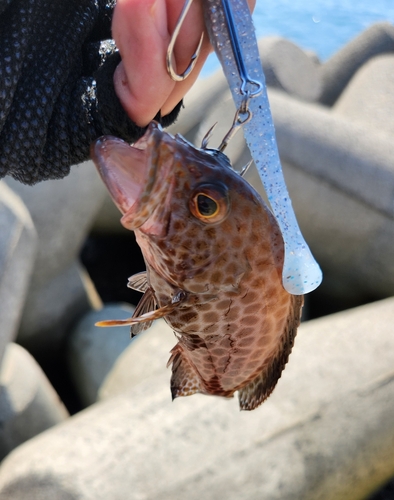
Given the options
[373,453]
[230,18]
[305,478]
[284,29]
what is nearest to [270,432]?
[305,478]

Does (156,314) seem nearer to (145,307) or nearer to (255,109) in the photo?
(145,307)

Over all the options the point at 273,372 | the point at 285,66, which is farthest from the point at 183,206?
the point at 285,66

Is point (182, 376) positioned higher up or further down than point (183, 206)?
further down

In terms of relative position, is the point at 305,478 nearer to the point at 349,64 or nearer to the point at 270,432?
→ the point at 270,432

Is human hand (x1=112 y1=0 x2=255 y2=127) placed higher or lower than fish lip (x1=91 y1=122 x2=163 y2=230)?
higher

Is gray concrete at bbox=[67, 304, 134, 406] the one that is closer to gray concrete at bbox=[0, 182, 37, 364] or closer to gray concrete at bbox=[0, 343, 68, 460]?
gray concrete at bbox=[0, 343, 68, 460]

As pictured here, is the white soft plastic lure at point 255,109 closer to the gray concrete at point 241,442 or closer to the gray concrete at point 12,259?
the gray concrete at point 241,442

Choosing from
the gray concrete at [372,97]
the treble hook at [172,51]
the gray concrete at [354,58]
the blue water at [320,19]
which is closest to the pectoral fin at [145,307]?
the treble hook at [172,51]

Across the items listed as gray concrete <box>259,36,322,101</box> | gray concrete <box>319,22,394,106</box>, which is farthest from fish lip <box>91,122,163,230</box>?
gray concrete <box>319,22,394,106</box>
